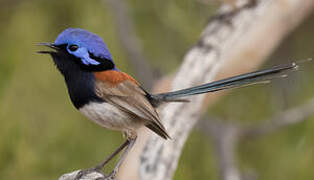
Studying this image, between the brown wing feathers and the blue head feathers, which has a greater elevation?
the blue head feathers

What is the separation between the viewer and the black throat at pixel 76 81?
9.68 ft

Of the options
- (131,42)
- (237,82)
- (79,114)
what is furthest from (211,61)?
(131,42)

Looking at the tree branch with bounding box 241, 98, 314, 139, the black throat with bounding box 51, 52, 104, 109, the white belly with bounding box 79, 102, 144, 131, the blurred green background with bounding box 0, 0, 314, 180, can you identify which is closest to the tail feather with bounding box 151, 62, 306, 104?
the white belly with bounding box 79, 102, 144, 131

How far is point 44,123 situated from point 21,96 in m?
0.22

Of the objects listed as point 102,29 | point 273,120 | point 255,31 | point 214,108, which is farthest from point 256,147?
point 102,29

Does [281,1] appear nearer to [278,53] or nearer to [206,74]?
[206,74]

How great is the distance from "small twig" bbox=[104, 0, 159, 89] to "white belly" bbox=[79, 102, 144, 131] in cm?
196

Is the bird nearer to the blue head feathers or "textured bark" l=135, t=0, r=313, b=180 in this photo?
the blue head feathers

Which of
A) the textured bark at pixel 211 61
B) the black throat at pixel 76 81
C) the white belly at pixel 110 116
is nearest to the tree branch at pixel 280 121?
the textured bark at pixel 211 61

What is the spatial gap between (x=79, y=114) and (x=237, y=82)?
1.64 m

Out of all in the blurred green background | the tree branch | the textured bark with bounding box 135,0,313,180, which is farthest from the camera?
the tree branch

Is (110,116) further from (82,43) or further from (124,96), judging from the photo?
(82,43)

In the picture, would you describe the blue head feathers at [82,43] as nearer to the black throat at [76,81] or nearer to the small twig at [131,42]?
the black throat at [76,81]

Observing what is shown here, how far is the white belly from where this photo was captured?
2951 millimetres
